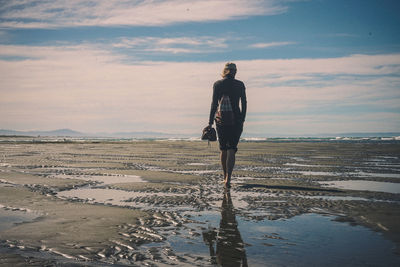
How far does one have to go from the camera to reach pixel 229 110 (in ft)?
22.0

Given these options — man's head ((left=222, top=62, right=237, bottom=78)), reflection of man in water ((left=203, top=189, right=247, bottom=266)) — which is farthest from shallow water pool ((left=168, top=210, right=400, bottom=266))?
man's head ((left=222, top=62, right=237, bottom=78))

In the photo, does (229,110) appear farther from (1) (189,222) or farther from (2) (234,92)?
(1) (189,222)

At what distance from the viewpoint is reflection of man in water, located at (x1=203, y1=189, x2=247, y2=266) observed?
8.42 feet

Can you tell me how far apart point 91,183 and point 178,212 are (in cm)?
300

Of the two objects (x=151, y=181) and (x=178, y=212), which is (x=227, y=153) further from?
(x=178, y=212)

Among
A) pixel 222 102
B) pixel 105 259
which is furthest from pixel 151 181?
pixel 105 259

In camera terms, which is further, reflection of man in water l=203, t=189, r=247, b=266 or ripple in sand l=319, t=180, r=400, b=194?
ripple in sand l=319, t=180, r=400, b=194

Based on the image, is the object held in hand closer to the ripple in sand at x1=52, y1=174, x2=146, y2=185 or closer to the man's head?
the man's head

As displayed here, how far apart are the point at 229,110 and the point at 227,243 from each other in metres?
4.00

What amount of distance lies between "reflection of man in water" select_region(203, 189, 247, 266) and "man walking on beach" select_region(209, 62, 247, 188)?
275 centimetres

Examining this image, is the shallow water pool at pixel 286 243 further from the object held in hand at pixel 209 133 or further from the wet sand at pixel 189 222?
the object held in hand at pixel 209 133

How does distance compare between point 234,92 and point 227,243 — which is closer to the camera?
point 227,243

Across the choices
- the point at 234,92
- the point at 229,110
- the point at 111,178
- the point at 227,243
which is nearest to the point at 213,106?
the point at 229,110

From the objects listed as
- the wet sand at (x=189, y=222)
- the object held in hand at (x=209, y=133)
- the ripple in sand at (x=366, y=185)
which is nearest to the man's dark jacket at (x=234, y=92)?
the object held in hand at (x=209, y=133)
